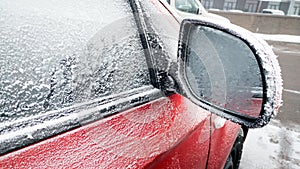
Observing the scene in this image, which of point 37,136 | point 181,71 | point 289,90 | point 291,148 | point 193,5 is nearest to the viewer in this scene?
point 37,136

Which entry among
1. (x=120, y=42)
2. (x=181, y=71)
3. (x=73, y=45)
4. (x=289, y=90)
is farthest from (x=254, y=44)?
(x=289, y=90)

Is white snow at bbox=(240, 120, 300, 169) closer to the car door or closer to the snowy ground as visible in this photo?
the snowy ground

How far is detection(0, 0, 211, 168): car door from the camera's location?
0.71m

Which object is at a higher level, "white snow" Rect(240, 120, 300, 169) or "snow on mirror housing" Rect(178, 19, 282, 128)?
"snow on mirror housing" Rect(178, 19, 282, 128)

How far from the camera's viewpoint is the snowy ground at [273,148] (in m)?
2.99

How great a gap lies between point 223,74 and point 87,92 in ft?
1.79

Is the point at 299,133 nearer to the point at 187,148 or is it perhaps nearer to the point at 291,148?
the point at 291,148

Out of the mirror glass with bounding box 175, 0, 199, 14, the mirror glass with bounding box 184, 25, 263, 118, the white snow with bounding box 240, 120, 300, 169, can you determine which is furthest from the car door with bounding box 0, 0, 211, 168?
the mirror glass with bounding box 175, 0, 199, 14

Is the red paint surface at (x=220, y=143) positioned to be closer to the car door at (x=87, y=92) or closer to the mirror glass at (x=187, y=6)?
the car door at (x=87, y=92)

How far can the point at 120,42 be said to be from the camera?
3.32 feet

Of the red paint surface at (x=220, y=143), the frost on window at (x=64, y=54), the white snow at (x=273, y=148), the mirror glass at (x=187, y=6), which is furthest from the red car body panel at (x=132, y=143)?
the mirror glass at (x=187, y=6)

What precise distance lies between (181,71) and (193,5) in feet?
14.7

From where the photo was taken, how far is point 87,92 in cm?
87

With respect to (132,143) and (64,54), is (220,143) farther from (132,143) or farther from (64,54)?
(64,54)
